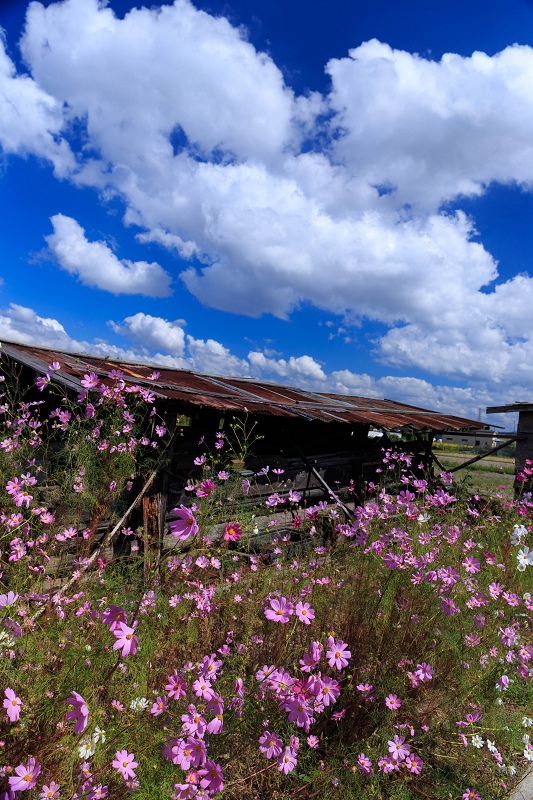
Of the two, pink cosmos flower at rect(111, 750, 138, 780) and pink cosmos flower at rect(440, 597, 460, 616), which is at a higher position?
pink cosmos flower at rect(440, 597, 460, 616)

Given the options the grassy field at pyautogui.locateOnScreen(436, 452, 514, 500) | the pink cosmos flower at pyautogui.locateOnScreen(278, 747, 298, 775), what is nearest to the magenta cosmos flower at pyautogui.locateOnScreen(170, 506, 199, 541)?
the pink cosmos flower at pyautogui.locateOnScreen(278, 747, 298, 775)

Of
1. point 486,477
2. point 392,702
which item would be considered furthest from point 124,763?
point 486,477

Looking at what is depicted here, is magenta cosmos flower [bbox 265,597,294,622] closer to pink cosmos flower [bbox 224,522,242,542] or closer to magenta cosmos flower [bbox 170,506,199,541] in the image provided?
pink cosmos flower [bbox 224,522,242,542]

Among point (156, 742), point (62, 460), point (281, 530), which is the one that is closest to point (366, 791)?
point (156, 742)

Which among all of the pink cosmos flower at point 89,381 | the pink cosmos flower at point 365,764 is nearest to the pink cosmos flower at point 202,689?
the pink cosmos flower at point 365,764

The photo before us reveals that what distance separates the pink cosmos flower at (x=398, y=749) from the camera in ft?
6.39

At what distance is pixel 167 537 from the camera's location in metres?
4.84

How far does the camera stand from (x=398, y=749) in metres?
1.98

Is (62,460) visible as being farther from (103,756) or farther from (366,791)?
(366,791)

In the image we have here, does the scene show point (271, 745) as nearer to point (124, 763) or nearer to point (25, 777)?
point (124, 763)

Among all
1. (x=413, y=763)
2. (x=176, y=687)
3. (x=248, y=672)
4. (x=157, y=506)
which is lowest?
(x=248, y=672)

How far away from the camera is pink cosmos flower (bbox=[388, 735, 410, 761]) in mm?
1946

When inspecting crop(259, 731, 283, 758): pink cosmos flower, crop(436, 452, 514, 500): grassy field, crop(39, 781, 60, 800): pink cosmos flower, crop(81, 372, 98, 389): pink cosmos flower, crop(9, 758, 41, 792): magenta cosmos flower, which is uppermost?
crop(81, 372, 98, 389): pink cosmos flower

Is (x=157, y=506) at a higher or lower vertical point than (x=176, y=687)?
lower
